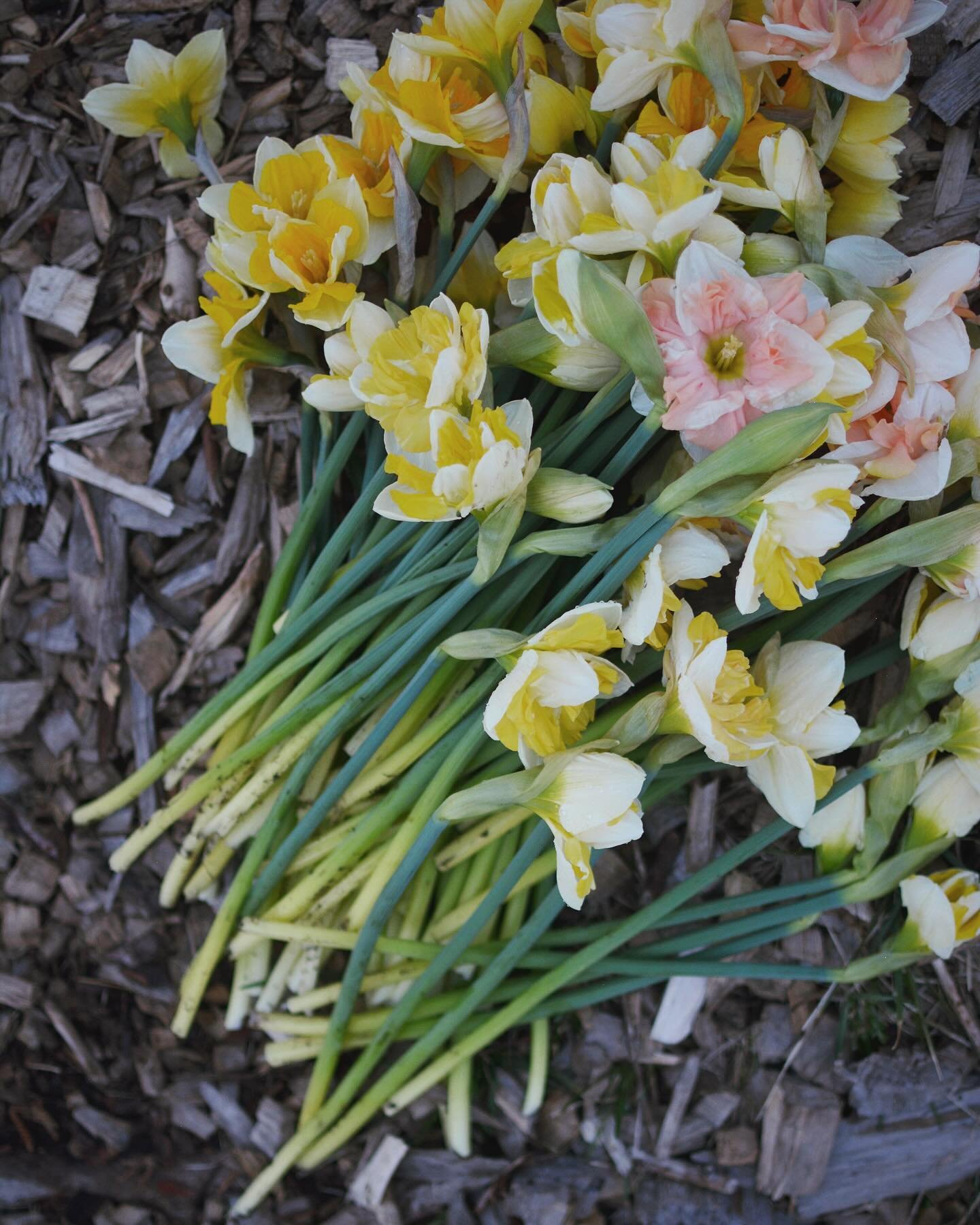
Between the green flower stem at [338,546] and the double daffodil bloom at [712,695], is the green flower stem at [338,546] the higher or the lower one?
the lower one

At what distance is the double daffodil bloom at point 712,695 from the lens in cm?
75

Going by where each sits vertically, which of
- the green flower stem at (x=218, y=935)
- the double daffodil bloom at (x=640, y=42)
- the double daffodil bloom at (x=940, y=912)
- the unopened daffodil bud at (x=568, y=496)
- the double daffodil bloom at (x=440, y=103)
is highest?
the double daffodil bloom at (x=640, y=42)

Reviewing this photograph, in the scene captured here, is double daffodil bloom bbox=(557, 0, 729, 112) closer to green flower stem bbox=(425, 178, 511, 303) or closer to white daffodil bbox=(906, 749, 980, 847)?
green flower stem bbox=(425, 178, 511, 303)

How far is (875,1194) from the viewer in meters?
1.09

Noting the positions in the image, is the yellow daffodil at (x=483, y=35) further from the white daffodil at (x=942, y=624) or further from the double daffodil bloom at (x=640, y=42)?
the white daffodil at (x=942, y=624)

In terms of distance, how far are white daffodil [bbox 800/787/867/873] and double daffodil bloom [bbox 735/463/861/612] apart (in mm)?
302

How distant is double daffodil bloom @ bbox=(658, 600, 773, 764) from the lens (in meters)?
0.75

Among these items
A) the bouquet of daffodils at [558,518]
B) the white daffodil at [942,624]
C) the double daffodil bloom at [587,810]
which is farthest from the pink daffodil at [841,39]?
the double daffodil bloom at [587,810]

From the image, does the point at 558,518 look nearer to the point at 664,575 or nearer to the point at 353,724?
the point at 664,575

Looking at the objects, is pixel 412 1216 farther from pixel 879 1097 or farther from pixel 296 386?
pixel 296 386

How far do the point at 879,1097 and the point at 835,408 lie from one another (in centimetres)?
83

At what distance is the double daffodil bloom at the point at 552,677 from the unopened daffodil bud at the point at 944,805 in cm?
39

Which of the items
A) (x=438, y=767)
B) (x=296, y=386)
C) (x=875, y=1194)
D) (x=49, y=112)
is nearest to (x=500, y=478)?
(x=438, y=767)

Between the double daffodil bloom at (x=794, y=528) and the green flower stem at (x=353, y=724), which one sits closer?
the double daffodil bloom at (x=794, y=528)
